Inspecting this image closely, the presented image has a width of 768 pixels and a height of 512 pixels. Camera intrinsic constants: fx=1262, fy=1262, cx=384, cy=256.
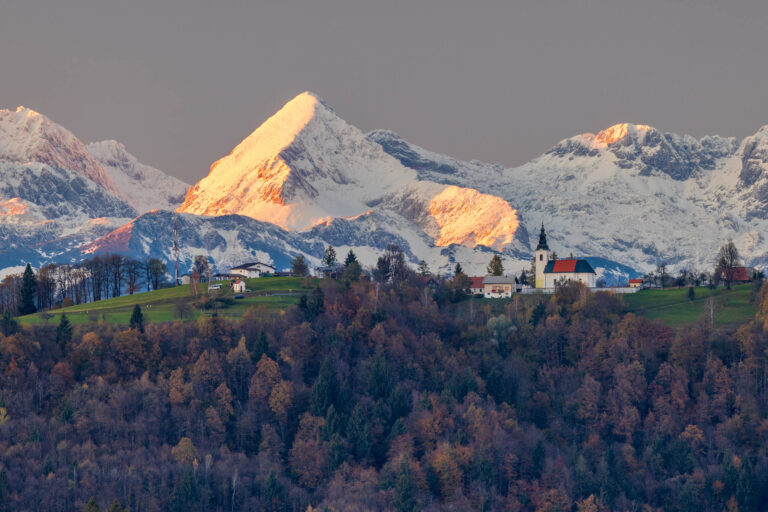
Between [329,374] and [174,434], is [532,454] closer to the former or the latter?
[329,374]

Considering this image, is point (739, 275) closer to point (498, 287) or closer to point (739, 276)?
point (739, 276)

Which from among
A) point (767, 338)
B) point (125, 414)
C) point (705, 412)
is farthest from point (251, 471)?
point (767, 338)

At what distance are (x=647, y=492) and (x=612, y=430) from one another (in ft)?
48.7

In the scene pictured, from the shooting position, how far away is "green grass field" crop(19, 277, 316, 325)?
520 ft

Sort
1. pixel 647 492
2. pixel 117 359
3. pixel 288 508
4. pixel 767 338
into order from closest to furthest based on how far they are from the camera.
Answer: pixel 288 508 < pixel 647 492 < pixel 117 359 < pixel 767 338

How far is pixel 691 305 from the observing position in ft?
581

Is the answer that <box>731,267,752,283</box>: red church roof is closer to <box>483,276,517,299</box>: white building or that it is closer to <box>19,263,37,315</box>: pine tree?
<box>483,276,517,299</box>: white building

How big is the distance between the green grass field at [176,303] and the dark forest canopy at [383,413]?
30.1ft

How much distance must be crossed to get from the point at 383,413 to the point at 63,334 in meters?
37.1

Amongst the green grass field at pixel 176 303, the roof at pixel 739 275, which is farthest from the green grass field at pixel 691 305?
the green grass field at pixel 176 303

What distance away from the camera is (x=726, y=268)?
625 feet

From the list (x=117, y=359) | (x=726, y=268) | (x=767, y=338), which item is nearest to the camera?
(x=117, y=359)

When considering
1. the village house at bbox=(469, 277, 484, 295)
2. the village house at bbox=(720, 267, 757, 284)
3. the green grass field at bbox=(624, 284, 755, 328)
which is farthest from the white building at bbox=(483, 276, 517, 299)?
the village house at bbox=(720, 267, 757, 284)

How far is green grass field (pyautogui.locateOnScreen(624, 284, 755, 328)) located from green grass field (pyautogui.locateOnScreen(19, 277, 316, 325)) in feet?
160
